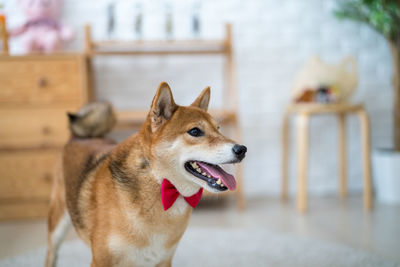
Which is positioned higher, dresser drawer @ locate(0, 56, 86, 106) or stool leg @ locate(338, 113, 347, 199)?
dresser drawer @ locate(0, 56, 86, 106)

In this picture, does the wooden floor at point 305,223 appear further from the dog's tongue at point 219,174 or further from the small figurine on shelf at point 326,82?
the dog's tongue at point 219,174

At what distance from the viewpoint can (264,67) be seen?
296 centimetres

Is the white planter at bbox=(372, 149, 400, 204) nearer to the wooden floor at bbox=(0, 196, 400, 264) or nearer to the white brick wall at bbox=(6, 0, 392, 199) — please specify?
the wooden floor at bbox=(0, 196, 400, 264)

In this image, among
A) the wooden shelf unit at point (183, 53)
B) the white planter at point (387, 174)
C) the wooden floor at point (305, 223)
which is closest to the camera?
the wooden floor at point (305, 223)

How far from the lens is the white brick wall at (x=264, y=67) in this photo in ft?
9.34

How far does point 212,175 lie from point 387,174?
2062 mm

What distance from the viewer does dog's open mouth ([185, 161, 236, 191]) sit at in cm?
107

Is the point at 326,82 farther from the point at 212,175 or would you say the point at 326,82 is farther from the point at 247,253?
the point at 212,175

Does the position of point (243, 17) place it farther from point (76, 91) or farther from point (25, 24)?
point (25, 24)

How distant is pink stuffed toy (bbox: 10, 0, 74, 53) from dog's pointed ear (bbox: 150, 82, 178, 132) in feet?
5.88

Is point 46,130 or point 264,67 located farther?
point 264,67

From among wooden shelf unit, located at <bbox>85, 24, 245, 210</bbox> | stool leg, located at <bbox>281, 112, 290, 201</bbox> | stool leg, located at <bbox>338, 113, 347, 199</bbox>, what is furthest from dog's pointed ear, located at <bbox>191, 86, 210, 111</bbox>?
stool leg, located at <bbox>338, 113, 347, 199</bbox>

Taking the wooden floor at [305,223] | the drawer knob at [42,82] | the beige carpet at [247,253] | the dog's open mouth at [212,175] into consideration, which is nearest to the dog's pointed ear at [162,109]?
the dog's open mouth at [212,175]

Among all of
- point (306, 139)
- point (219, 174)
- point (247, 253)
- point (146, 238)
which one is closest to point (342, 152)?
point (306, 139)
